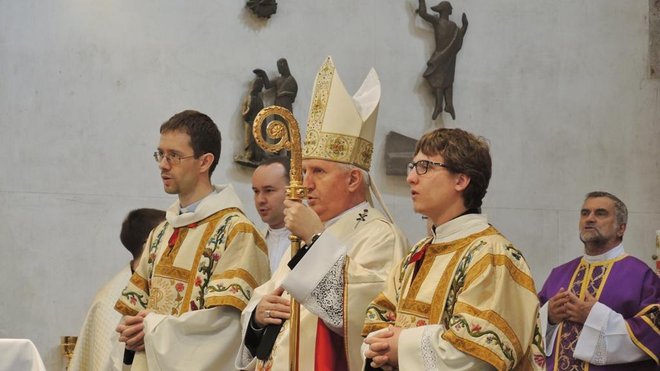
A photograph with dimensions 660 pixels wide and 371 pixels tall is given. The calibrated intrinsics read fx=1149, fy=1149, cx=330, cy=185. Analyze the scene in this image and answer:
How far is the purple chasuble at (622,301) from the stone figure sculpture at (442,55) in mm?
2768

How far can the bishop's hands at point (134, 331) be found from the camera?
4.94 metres

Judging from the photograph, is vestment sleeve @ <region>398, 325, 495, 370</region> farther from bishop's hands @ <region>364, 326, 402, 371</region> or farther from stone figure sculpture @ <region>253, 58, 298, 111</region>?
stone figure sculpture @ <region>253, 58, 298, 111</region>

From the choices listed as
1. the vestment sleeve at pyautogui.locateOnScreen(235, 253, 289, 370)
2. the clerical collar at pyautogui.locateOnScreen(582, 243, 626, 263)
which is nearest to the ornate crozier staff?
the vestment sleeve at pyautogui.locateOnScreen(235, 253, 289, 370)

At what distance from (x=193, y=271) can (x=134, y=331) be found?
0.36 m

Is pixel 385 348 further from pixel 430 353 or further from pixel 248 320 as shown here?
pixel 248 320

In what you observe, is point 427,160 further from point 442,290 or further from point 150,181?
point 150,181

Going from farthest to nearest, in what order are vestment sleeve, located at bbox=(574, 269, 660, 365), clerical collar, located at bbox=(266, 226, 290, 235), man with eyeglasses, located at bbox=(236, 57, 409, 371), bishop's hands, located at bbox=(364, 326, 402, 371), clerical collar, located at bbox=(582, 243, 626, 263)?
clerical collar, located at bbox=(582, 243, 626, 263)
vestment sleeve, located at bbox=(574, 269, 660, 365)
clerical collar, located at bbox=(266, 226, 290, 235)
man with eyeglasses, located at bbox=(236, 57, 409, 371)
bishop's hands, located at bbox=(364, 326, 402, 371)

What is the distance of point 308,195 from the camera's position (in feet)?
16.1

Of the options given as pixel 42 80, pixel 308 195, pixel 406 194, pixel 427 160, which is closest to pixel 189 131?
pixel 308 195

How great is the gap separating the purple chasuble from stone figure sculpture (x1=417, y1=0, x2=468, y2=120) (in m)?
2.77

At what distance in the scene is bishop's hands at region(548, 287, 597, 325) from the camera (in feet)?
21.5

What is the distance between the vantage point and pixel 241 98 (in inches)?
347

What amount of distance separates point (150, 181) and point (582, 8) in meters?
4.15

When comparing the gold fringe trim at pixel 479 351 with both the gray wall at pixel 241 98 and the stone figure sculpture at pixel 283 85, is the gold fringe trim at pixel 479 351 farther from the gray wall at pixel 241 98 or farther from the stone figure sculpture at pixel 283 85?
the stone figure sculpture at pixel 283 85
